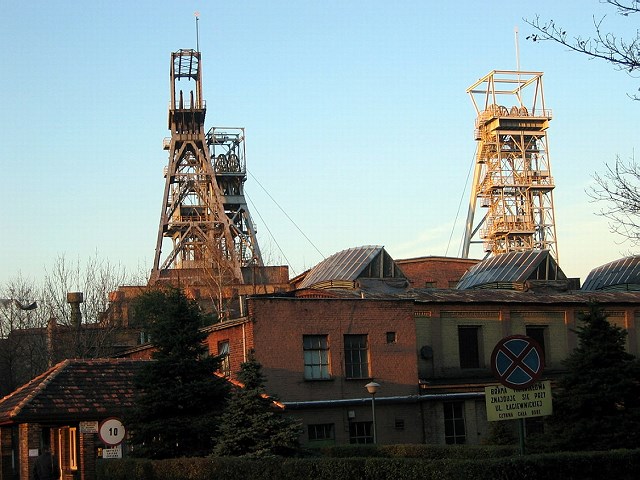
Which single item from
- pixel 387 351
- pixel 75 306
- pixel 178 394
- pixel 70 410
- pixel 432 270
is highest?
pixel 432 270

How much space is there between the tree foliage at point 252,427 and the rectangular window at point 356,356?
12.9 metres

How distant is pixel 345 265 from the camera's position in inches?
1956

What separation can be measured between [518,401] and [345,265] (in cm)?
3607

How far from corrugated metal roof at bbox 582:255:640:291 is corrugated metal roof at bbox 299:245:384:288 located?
46.0 feet

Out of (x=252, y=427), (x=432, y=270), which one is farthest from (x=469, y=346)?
(x=432, y=270)

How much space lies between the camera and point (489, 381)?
135ft

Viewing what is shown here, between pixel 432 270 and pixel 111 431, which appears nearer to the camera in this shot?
pixel 111 431

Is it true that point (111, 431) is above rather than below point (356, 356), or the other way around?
below

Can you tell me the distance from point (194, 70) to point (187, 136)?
616 centimetres

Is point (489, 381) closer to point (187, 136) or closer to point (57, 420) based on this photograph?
point (57, 420)

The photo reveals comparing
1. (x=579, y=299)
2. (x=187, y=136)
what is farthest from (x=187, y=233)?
(x=579, y=299)

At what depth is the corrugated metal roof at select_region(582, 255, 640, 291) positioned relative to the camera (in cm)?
5488

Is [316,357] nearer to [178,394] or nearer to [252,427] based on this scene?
[178,394]

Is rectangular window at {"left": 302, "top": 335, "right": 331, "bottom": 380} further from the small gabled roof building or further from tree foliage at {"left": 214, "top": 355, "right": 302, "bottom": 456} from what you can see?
tree foliage at {"left": 214, "top": 355, "right": 302, "bottom": 456}
